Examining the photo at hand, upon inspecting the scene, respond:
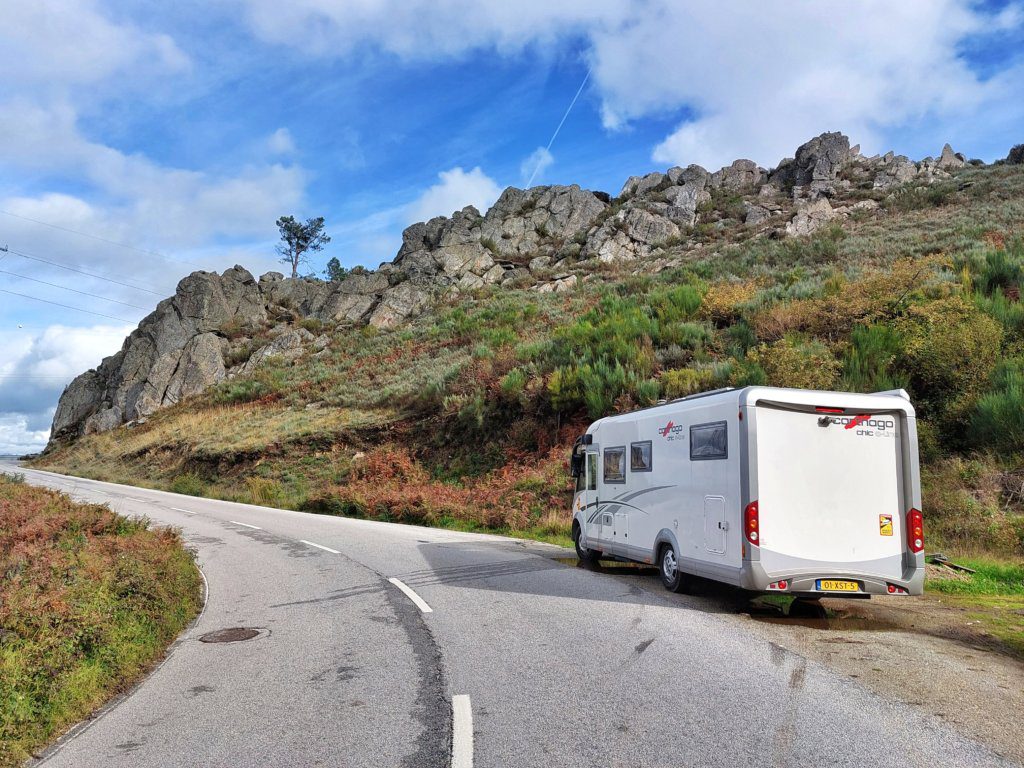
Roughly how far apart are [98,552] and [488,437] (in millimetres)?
19025

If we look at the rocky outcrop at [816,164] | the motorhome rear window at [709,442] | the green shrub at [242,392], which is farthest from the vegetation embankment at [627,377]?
the rocky outcrop at [816,164]

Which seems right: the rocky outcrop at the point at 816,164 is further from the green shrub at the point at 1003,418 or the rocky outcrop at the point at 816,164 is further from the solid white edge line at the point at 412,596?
the solid white edge line at the point at 412,596

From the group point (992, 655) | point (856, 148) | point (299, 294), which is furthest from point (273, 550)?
point (856, 148)

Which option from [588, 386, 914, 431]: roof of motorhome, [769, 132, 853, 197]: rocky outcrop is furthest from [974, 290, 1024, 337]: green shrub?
[769, 132, 853, 197]: rocky outcrop

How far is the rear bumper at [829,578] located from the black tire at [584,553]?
511cm

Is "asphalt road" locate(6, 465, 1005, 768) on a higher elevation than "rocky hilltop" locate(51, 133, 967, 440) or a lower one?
lower

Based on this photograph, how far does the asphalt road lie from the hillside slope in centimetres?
855

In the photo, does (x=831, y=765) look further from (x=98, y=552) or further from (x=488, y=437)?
(x=488, y=437)

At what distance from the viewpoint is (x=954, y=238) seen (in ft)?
99.1

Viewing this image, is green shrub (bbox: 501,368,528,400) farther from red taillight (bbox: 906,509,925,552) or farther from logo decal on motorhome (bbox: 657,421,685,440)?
red taillight (bbox: 906,509,925,552)

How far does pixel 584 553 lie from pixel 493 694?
825 centimetres

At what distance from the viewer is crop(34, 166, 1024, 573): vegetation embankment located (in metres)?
16.5

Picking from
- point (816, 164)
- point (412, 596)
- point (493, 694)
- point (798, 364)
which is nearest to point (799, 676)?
point (493, 694)

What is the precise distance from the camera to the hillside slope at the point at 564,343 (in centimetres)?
1809
